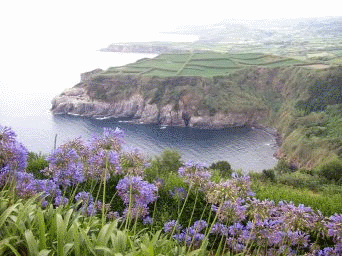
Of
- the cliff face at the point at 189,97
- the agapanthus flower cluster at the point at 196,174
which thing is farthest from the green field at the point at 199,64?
the agapanthus flower cluster at the point at 196,174

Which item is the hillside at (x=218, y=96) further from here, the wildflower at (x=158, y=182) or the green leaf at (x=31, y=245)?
the green leaf at (x=31, y=245)

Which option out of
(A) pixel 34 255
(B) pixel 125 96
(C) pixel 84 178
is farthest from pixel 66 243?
(B) pixel 125 96

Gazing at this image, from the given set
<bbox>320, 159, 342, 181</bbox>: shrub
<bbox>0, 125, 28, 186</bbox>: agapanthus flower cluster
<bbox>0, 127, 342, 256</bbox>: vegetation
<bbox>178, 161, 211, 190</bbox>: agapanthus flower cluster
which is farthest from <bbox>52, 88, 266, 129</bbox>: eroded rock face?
<bbox>0, 125, 28, 186</bbox>: agapanthus flower cluster

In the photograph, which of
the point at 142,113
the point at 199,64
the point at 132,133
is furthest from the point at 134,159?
the point at 199,64

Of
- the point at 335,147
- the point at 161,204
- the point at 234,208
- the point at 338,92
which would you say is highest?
the point at 234,208

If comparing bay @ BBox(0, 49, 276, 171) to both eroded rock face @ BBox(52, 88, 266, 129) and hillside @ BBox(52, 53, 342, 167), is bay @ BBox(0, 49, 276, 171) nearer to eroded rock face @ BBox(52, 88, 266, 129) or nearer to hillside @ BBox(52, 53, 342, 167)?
eroded rock face @ BBox(52, 88, 266, 129)

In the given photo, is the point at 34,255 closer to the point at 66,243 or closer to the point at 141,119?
the point at 66,243

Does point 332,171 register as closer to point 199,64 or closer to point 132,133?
point 132,133
